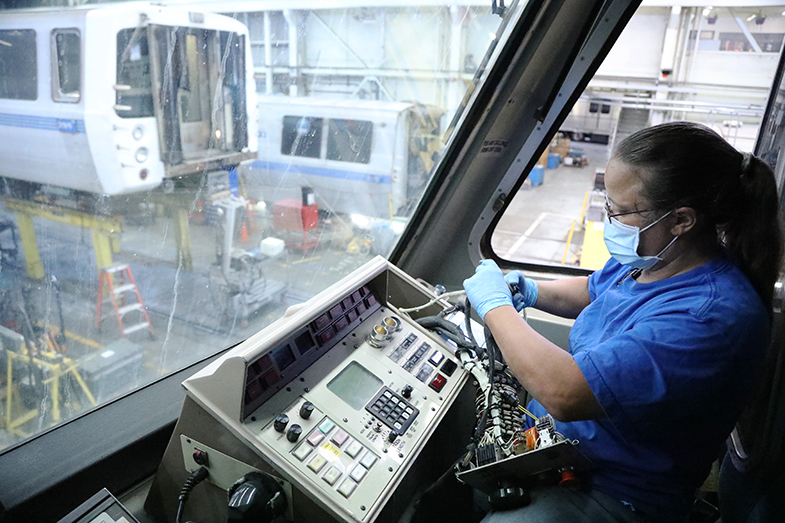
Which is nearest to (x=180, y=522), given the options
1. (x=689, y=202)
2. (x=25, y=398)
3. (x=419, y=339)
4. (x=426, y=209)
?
(x=25, y=398)

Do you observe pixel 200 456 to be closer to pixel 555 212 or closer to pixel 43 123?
pixel 43 123

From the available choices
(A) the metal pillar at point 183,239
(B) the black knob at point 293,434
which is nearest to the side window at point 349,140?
(A) the metal pillar at point 183,239

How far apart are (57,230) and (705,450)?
1678mm

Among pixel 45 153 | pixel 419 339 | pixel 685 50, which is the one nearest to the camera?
pixel 45 153

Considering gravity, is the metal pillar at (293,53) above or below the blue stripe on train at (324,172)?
above

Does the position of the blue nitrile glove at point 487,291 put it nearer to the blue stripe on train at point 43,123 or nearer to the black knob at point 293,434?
the black knob at point 293,434

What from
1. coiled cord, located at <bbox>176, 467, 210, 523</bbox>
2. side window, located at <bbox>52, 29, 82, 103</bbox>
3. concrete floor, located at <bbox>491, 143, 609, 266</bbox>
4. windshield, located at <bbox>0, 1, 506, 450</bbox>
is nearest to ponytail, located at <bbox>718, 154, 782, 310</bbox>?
windshield, located at <bbox>0, 1, 506, 450</bbox>

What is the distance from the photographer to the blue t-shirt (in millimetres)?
973

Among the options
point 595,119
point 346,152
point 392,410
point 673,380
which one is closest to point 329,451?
point 392,410

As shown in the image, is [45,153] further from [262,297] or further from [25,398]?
[262,297]

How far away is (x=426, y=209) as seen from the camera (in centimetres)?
231

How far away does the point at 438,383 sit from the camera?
145 centimetres

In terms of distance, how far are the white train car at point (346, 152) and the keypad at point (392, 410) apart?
1.07 meters

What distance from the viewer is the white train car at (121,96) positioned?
1.32 m
